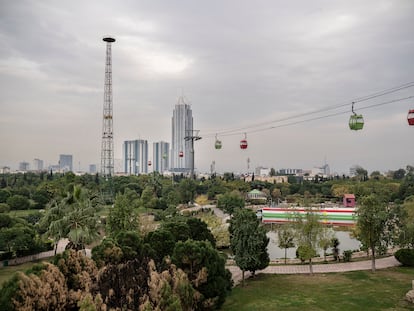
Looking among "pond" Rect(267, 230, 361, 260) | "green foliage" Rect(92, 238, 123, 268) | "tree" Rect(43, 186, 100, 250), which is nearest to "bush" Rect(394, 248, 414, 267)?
"pond" Rect(267, 230, 361, 260)

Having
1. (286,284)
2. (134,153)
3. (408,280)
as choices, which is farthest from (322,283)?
(134,153)

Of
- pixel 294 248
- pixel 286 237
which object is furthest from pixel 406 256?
pixel 294 248

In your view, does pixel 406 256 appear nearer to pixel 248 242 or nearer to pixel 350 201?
pixel 248 242

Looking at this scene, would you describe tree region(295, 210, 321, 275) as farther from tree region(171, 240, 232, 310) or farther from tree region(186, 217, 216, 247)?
tree region(171, 240, 232, 310)

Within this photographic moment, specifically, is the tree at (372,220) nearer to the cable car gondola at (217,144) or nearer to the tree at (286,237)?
the tree at (286,237)

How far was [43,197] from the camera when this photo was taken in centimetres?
4694

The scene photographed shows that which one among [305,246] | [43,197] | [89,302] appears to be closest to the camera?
[89,302]

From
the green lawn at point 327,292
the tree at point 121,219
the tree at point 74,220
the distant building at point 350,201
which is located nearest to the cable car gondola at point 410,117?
the green lawn at point 327,292

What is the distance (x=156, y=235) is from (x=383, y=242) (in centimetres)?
1204

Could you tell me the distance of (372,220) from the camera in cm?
1845

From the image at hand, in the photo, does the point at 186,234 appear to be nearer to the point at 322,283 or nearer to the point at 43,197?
the point at 322,283

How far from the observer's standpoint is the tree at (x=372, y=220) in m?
18.4

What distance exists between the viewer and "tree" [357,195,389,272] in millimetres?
18438

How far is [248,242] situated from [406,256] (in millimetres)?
8538
